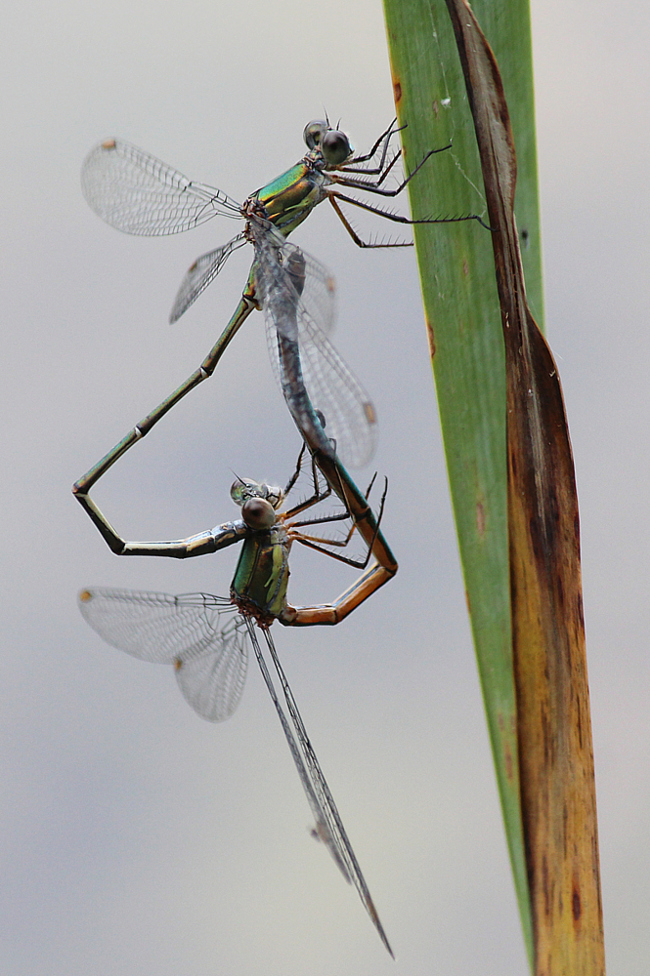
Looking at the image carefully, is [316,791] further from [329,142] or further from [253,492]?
[329,142]

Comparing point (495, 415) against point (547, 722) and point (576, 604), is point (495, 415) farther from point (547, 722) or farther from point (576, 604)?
point (547, 722)

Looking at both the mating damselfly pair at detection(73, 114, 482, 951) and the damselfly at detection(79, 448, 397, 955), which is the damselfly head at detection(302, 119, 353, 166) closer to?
the mating damselfly pair at detection(73, 114, 482, 951)

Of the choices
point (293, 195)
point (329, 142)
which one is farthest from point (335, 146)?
point (293, 195)

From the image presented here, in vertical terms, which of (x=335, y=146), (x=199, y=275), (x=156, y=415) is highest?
(x=335, y=146)

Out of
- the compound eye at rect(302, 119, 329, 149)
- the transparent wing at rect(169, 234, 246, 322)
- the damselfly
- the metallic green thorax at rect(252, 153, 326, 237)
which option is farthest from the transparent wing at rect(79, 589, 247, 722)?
the compound eye at rect(302, 119, 329, 149)

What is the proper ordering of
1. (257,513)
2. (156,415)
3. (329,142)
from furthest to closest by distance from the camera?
1. (156,415)
2. (257,513)
3. (329,142)

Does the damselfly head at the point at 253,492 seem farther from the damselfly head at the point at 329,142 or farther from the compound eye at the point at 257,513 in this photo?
the damselfly head at the point at 329,142

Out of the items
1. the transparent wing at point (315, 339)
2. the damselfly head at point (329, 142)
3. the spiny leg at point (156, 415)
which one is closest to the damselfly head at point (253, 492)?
the spiny leg at point (156, 415)

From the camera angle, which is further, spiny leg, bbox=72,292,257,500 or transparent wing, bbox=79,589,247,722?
transparent wing, bbox=79,589,247,722
